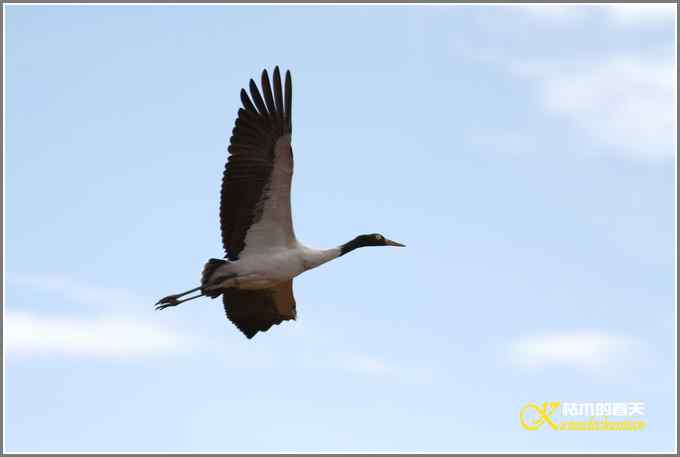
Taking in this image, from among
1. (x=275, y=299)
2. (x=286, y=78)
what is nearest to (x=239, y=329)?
(x=275, y=299)

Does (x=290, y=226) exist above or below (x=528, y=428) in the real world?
above

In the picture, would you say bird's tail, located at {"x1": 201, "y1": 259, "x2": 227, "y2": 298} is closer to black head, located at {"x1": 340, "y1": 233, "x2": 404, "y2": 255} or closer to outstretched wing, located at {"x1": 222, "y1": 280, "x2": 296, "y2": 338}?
outstretched wing, located at {"x1": 222, "y1": 280, "x2": 296, "y2": 338}

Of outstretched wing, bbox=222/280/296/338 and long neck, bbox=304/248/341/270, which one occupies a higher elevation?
long neck, bbox=304/248/341/270

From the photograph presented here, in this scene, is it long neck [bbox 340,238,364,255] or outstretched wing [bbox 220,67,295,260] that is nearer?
outstretched wing [bbox 220,67,295,260]

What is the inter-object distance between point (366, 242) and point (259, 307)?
214 cm

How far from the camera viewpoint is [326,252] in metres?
22.6

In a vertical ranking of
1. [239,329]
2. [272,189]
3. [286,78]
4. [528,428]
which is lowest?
[528,428]

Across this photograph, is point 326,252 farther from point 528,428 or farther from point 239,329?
point 528,428

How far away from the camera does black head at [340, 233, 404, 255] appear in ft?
75.9

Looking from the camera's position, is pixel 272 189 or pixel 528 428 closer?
pixel 272 189

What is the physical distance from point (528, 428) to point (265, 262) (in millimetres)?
5462

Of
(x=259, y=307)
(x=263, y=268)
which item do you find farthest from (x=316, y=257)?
(x=259, y=307)

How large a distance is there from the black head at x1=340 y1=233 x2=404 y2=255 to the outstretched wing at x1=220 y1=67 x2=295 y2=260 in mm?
1128

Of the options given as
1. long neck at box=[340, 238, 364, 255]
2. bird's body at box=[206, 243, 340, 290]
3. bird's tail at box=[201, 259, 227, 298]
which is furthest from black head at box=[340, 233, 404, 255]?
bird's tail at box=[201, 259, 227, 298]
